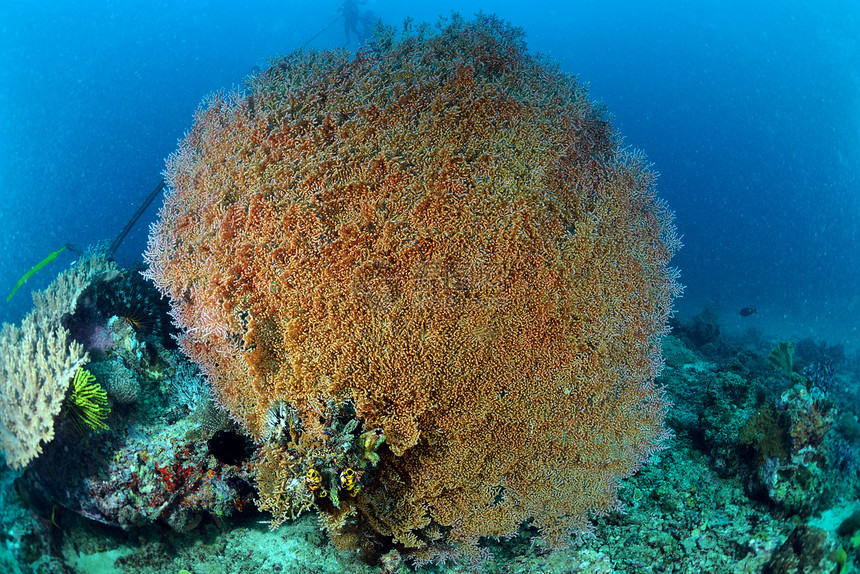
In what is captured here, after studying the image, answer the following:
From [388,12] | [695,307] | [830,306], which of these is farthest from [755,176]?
[388,12]

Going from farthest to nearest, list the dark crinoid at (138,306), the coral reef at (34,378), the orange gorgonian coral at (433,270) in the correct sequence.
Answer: the dark crinoid at (138,306) < the coral reef at (34,378) < the orange gorgonian coral at (433,270)

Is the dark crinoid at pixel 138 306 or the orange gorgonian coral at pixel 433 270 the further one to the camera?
the dark crinoid at pixel 138 306

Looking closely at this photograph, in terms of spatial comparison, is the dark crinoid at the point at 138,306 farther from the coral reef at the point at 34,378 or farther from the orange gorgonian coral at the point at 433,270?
the orange gorgonian coral at the point at 433,270

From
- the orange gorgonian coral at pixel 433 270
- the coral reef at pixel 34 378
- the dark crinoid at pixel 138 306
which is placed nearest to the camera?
the orange gorgonian coral at pixel 433 270

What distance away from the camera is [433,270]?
3.04 metres

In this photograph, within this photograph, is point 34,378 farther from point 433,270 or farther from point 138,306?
point 433,270

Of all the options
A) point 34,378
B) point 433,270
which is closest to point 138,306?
point 34,378

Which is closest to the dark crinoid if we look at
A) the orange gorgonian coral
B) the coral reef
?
the coral reef

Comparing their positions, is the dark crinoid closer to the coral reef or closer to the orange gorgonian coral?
the coral reef

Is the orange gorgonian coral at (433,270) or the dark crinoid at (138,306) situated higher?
the orange gorgonian coral at (433,270)

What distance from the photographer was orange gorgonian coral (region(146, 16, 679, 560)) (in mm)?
3057

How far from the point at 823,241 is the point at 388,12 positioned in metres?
94.3

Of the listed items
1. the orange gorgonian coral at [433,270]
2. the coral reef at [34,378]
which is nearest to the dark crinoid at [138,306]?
the coral reef at [34,378]

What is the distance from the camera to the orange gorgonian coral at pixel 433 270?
306 centimetres
